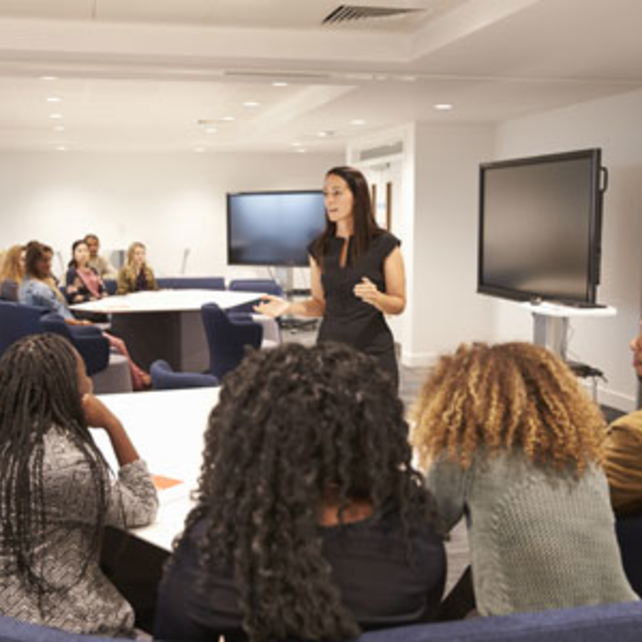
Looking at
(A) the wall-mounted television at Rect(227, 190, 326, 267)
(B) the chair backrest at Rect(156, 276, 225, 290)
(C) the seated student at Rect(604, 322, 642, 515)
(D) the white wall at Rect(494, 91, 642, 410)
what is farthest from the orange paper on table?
(A) the wall-mounted television at Rect(227, 190, 326, 267)

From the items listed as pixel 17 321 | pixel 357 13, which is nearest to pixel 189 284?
pixel 17 321

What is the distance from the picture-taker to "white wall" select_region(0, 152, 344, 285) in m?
13.0

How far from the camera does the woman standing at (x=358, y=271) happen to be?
3.28 m

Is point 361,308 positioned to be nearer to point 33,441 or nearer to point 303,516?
point 33,441

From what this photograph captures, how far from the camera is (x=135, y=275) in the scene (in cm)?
819

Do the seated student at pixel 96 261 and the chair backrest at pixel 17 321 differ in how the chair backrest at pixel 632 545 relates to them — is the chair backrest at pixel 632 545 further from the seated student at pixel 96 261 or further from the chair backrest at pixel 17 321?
the seated student at pixel 96 261

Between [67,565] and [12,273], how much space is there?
582cm

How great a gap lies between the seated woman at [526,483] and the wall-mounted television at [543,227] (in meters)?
4.38

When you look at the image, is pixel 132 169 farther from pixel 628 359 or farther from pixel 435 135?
pixel 628 359

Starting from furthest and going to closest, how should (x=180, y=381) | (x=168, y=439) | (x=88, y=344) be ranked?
1. (x=88, y=344)
2. (x=180, y=381)
3. (x=168, y=439)

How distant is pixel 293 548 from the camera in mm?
1165

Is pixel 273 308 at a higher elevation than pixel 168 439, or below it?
higher

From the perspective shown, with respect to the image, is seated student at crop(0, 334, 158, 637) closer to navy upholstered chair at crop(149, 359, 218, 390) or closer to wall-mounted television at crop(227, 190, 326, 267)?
navy upholstered chair at crop(149, 359, 218, 390)

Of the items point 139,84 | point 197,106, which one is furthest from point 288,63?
point 197,106
